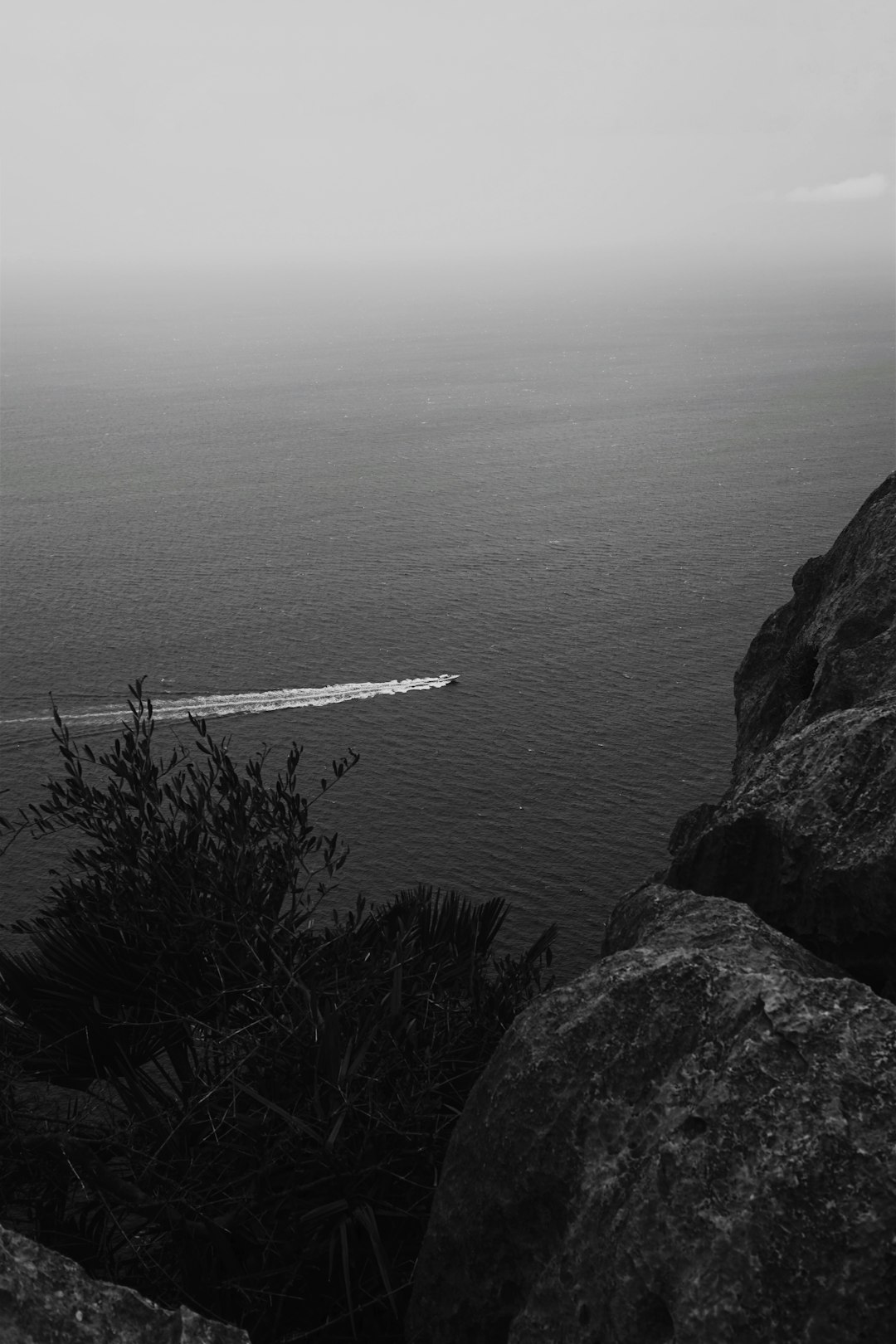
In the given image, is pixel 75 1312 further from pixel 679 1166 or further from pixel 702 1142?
pixel 702 1142

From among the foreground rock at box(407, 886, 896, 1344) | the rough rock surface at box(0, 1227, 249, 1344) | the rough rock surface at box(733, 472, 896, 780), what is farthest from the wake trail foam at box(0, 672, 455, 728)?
the rough rock surface at box(0, 1227, 249, 1344)

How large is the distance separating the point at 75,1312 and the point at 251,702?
45.7 m

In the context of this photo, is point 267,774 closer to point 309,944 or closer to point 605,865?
Result: point 605,865

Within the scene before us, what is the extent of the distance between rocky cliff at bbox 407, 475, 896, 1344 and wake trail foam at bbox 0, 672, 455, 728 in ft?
131

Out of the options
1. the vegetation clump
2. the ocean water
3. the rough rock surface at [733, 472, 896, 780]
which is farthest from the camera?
the ocean water

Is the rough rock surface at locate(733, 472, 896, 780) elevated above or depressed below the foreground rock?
above

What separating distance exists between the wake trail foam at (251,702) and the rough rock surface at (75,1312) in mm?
42632

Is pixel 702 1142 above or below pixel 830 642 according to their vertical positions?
below

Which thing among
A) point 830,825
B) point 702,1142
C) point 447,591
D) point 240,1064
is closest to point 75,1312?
point 702,1142

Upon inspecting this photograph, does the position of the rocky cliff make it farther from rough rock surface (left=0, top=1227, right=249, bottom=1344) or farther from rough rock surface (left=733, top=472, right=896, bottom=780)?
rough rock surface (left=733, top=472, right=896, bottom=780)

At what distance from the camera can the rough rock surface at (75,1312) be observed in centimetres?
965

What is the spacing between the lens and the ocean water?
44312 mm

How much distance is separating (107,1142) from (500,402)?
128464 mm

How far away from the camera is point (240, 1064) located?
15.4 meters
